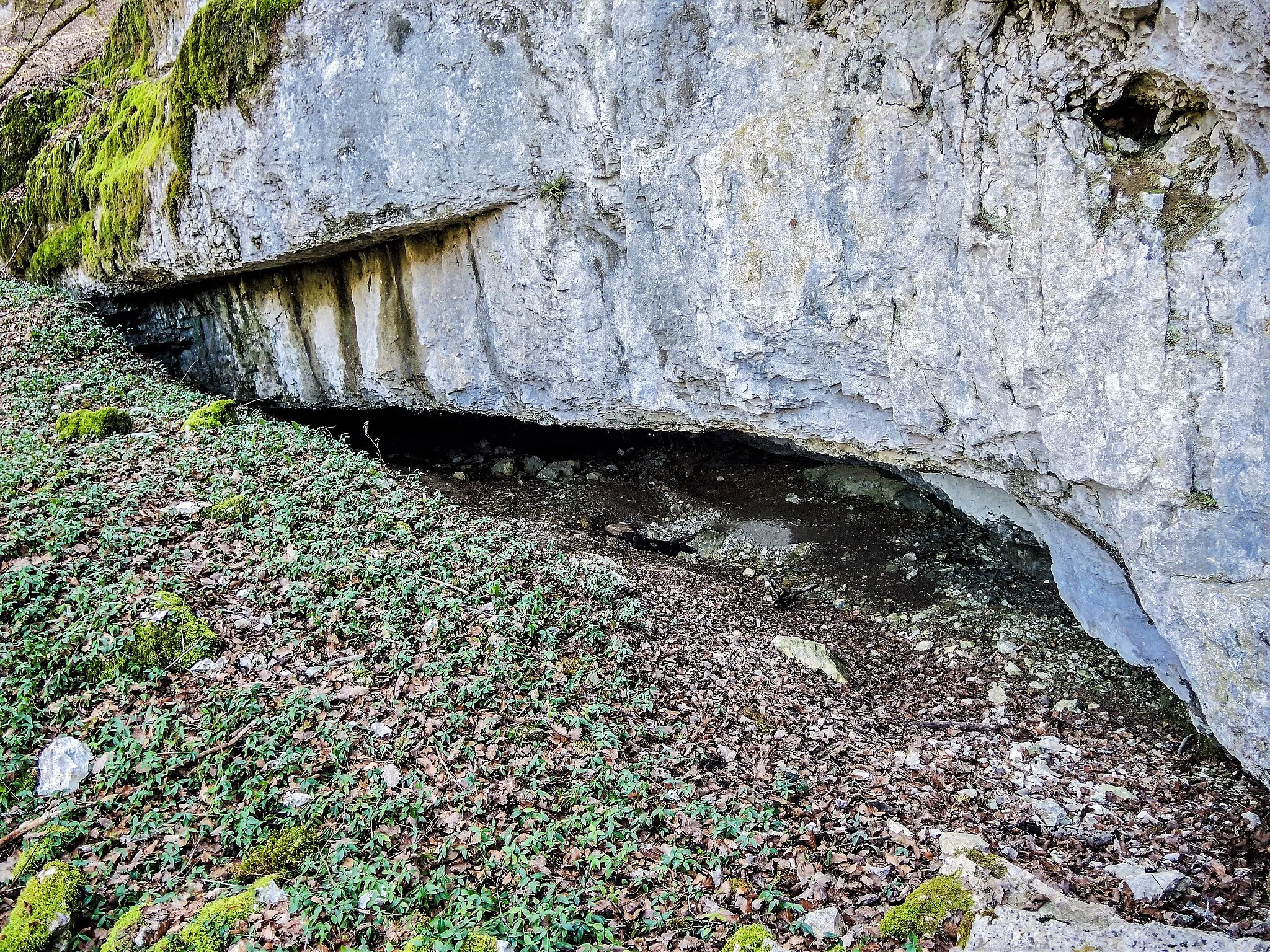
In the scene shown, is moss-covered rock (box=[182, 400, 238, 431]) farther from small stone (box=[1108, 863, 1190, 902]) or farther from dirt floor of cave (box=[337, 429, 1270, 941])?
small stone (box=[1108, 863, 1190, 902])

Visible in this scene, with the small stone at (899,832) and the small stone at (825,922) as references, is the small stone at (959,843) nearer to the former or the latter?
the small stone at (899,832)

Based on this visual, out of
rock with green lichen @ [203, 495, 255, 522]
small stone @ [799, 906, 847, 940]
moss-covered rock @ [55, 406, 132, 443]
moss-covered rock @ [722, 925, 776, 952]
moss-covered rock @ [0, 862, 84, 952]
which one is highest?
moss-covered rock @ [55, 406, 132, 443]

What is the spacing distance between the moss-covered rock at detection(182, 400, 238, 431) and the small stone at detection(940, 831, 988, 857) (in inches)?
282

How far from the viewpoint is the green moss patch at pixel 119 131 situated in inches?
279

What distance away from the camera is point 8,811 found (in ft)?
11.6

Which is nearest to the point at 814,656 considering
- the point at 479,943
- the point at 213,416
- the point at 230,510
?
the point at 479,943

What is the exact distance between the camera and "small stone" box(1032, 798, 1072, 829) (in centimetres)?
389

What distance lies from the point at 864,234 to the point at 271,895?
483 centimetres

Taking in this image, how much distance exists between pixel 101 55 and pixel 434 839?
12576 millimetres

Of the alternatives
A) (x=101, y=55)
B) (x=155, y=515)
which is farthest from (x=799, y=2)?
(x=101, y=55)

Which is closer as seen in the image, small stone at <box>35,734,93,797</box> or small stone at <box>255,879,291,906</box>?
small stone at <box>255,879,291,906</box>

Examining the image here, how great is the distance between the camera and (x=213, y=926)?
304cm

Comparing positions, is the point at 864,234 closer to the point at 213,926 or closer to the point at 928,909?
the point at 928,909

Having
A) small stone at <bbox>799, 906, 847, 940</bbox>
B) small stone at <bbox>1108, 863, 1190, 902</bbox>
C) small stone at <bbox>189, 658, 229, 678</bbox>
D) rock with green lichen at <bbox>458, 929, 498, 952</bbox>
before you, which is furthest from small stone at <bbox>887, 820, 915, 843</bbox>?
small stone at <bbox>189, 658, 229, 678</bbox>
